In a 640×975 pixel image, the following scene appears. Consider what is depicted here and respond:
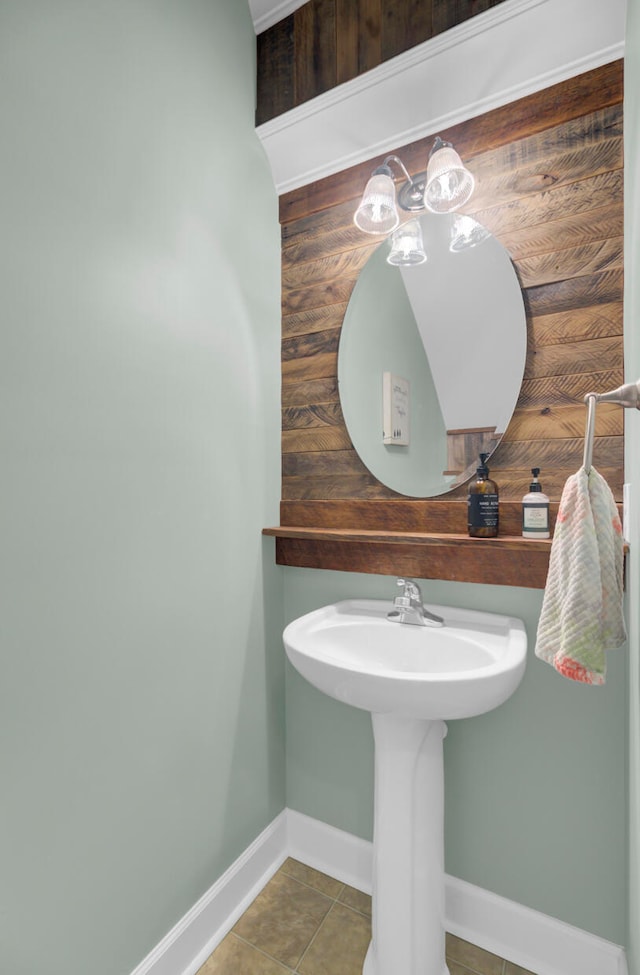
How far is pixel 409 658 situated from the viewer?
4.17 feet

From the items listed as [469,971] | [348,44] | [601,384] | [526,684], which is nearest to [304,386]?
[601,384]

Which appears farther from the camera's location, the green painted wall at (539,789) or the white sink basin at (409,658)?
the green painted wall at (539,789)

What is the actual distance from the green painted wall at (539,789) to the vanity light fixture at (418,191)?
1075mm

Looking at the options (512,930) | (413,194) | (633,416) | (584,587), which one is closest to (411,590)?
(584,587)

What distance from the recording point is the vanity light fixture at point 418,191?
125 centimetres

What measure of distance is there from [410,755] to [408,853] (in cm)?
23

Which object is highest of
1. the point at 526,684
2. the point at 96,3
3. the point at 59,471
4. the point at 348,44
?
the point at 348,44

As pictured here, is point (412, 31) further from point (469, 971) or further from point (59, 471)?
point (469, 971)

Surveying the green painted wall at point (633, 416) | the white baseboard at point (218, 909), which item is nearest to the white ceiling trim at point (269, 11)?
the green painted wall at point (633, 416)

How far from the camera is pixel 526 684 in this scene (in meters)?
1.24

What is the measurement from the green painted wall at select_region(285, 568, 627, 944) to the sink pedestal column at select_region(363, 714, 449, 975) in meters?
0.22

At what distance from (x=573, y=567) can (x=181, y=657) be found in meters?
0.94

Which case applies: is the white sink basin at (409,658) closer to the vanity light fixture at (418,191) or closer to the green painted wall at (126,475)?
the green painted wall at (126,475)

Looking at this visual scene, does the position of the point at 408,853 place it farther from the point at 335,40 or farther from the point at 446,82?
the point at 335,40
